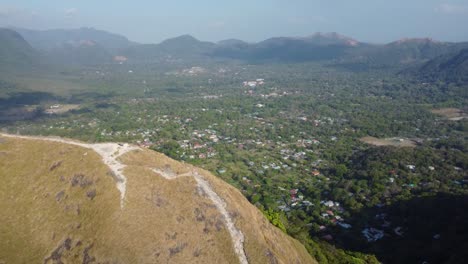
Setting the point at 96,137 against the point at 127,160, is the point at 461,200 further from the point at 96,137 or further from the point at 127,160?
the point at 96,137

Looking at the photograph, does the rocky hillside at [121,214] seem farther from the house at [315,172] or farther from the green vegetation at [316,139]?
the house at [315,172]

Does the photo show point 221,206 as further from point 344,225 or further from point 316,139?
point 316,139

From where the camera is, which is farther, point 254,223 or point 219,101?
point 219,101

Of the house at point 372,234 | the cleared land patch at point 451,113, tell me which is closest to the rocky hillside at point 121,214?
the house at point 372,234

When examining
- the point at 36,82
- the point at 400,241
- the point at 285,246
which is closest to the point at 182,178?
the point at 285,246

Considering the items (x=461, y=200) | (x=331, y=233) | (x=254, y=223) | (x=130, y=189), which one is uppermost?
(x=130, y=189)
